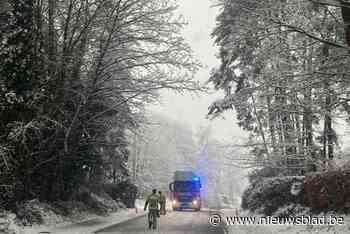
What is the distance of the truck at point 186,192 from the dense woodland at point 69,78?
1688 cm

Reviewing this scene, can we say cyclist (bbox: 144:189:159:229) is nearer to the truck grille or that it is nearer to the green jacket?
the green jacket

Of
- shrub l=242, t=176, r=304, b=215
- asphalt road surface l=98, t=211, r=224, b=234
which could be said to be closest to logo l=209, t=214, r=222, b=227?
asphalt road surface l=98, t=211, r=224, b=234

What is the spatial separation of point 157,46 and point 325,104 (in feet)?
37.5

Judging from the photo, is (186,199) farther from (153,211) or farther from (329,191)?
(329,191)

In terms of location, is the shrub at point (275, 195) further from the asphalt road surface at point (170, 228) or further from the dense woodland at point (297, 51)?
the dense woodland at point (297, 51)

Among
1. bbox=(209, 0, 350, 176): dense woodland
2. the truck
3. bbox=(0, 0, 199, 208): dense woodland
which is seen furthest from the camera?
the truck

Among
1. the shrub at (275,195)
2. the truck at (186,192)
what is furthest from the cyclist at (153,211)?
the truck at (186,192)

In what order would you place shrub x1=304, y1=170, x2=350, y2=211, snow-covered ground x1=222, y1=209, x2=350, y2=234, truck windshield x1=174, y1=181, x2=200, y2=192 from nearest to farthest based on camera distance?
snow-covered ground x1=222, y1=209, x2=350, y2=234, shrub x1=304, y1=170, x2=350, y2=211, truck windshield x1=174, y1=181, x2=200, y2=192

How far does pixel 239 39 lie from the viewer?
458 inches

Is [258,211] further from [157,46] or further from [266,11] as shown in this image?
[266,11]

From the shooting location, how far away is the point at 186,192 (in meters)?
41.8

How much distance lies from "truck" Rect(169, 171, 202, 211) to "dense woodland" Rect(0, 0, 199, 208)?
16883 mm

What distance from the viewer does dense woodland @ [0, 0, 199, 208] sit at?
1742 centimetres

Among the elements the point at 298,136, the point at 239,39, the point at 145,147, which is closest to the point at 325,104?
the point at 239,39
